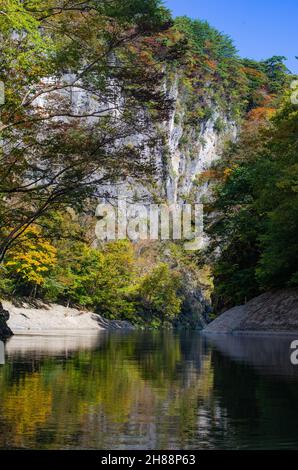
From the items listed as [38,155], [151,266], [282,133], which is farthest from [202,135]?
[38,155]

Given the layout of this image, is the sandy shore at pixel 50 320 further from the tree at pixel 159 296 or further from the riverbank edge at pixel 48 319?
the tree at pixel 159 296

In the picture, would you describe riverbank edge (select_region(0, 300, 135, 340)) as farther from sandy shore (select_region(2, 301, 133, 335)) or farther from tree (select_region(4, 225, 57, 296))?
tree (select_region(4, 225, 57, 296))

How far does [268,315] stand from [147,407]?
23084 mm

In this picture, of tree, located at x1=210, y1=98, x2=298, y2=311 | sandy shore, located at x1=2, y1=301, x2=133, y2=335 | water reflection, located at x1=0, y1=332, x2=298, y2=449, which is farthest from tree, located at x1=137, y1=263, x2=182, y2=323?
water reflection, located at x1=0, y1=332, x2=298, y2=449

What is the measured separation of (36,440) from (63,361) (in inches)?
A: 358

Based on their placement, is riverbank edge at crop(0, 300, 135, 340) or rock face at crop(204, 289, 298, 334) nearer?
rock face at crop(204, 289, 298, 334)

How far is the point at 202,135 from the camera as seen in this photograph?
131000 mm

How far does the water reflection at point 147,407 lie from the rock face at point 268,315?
→ 51.2 ft

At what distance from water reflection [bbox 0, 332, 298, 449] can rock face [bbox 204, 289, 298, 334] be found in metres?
15.6

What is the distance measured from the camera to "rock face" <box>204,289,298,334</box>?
28391mm

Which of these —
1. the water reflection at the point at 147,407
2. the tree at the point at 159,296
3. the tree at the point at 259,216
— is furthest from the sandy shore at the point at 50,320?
the water reflection at the point at 147,407

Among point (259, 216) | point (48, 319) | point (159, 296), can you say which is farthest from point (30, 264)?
point (159, 296)

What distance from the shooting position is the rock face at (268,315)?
28.4 meters

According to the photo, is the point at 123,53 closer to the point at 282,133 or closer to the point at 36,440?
the point at 36,440
